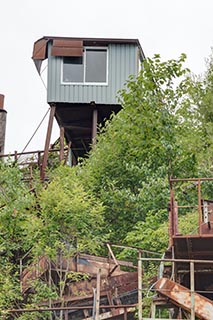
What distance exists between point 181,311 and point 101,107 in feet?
48.6

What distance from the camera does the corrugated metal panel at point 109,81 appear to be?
1200 inches

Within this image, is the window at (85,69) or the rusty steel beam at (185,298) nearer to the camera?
the rusty steel beam at (185,298)

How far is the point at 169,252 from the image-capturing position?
1825 centimetres

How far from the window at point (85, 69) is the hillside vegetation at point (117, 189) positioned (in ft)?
6.98

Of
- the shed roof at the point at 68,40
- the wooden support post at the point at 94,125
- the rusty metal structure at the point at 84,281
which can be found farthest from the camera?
the shed roof at the point at 68,40

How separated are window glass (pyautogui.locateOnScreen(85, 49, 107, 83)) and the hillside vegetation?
207cm

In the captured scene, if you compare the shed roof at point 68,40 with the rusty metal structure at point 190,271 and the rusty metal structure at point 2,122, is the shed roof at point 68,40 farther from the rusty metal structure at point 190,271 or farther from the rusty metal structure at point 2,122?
the rusty metal structure at point 190,271

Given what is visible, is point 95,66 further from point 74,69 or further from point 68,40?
point 68,40

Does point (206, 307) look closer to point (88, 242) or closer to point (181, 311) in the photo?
point (181, 311)

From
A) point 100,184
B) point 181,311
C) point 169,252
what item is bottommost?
point 181,311

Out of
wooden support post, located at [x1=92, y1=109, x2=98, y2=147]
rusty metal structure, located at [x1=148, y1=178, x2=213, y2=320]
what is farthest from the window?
rusty metal structure, located at [x1=148, y1=178, x2=213, y2=320]

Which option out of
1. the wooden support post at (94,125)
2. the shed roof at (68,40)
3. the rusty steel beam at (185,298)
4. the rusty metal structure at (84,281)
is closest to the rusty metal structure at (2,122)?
the shed roof at (68,40)

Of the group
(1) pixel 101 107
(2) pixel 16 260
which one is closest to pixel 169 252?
(2) pixel 16 260

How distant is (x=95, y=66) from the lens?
102 feet
